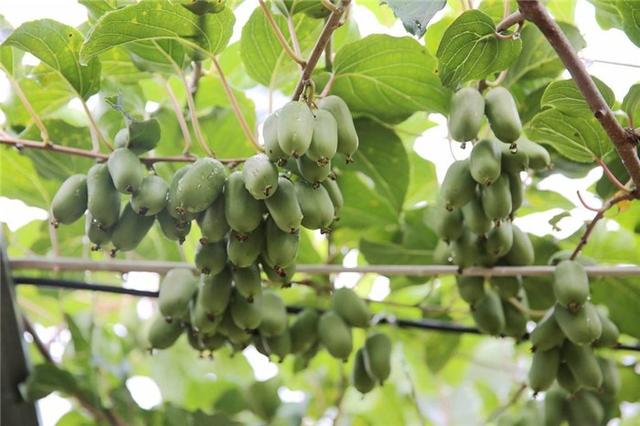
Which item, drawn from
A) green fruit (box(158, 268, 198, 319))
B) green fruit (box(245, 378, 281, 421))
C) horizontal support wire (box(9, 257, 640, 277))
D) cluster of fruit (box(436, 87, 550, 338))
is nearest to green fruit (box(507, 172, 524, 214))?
cluster of fruit (box(436, 87, 550, 338))

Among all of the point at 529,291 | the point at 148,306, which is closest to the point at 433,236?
the point at 529,291

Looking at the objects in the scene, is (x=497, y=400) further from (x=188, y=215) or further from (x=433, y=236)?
(x=188, y=215)

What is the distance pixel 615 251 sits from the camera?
66.6 inches

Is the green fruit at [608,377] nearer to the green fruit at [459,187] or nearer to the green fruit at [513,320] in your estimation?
the green fruit at [513,320]

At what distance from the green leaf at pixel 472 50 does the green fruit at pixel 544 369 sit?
1.60 feet

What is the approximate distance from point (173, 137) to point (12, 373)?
0.57 metres

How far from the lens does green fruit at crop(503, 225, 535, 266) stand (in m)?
1.42

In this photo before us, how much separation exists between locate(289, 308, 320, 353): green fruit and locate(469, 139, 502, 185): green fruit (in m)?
0.51

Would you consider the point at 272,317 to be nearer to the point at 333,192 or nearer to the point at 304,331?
the point at 304,331

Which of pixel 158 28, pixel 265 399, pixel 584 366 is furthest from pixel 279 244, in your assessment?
pixel 265 399

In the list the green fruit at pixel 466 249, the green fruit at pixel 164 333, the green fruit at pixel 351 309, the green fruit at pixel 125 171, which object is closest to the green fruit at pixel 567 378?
the green fruit at pixel 466 249

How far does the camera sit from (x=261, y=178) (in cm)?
106

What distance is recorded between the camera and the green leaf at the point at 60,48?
50.4 inches

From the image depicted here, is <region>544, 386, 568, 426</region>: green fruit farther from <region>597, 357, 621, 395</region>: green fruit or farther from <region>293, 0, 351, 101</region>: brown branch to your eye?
<region>293, 0, 351, 101</region>: brown branch
